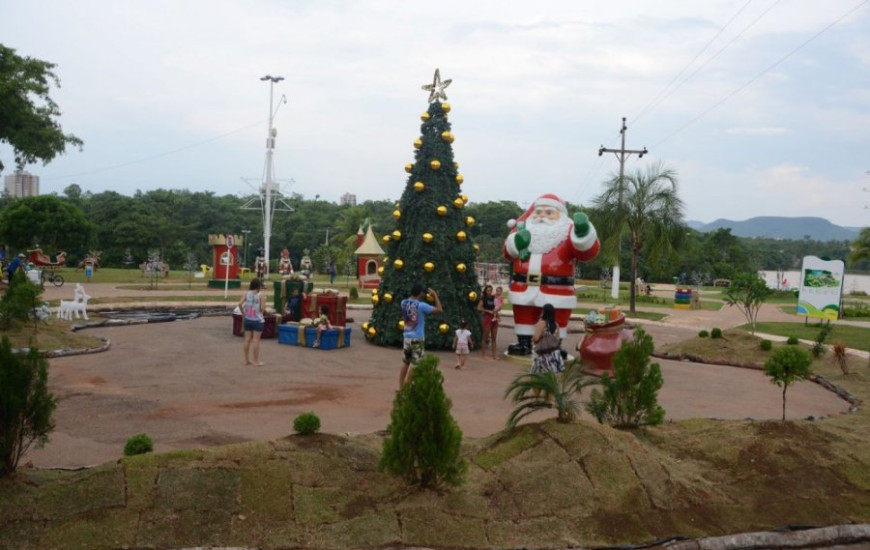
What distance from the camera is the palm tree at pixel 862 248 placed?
35781mm

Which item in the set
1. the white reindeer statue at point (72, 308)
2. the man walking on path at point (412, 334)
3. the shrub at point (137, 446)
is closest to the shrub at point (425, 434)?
the shrub at point (137, 446)

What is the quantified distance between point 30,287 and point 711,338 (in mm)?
15335

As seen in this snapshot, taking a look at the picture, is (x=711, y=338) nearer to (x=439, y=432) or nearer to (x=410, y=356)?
(x=410, y=356)

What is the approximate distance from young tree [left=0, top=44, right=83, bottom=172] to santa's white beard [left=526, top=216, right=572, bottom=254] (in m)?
20.8

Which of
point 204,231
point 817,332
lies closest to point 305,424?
point 817,332

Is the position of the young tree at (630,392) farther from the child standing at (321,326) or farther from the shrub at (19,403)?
the child standing at (321,326)

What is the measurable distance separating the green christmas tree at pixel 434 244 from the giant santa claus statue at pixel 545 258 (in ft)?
4.21

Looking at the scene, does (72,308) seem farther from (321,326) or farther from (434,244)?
(434,244)

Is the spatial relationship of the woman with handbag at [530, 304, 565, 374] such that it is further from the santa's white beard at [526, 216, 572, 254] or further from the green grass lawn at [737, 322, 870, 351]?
the green grass lawn at [737, 322, 870, 351]

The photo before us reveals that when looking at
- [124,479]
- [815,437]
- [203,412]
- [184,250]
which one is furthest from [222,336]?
[184,250]

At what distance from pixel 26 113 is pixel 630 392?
1059 inches

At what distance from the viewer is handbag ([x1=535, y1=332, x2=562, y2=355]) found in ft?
34.9

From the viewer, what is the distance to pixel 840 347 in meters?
14.6

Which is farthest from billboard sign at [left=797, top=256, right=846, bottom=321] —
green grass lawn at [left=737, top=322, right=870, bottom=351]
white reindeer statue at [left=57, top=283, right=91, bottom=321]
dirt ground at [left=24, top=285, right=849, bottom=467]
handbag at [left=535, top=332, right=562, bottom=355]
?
white reindeer statue at [left=57, top=283, right=91, bottom=321]
